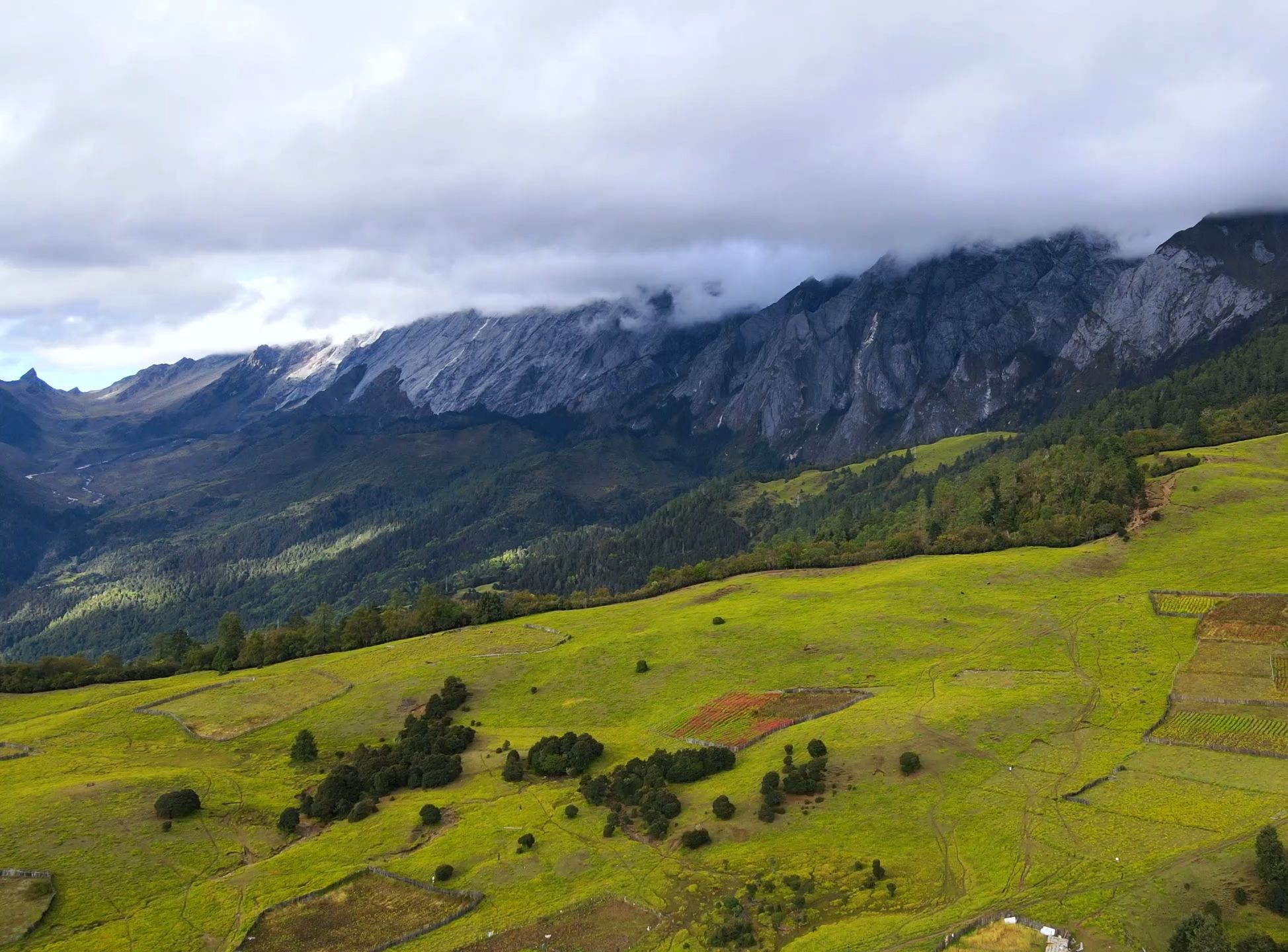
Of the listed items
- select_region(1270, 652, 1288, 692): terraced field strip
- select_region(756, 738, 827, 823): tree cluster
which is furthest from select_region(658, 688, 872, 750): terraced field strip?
select_region(1270, 652, 1288, 692): terraced field strip

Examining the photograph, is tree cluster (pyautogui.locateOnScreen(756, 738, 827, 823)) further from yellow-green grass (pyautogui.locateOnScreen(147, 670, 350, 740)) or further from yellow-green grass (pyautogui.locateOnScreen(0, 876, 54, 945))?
yellow-green grass (pyautogui.locateOnScreen(147, 670, 350, 740))

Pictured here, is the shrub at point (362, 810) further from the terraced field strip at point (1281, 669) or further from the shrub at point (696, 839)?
the terraced field strip at point (1281, 669)

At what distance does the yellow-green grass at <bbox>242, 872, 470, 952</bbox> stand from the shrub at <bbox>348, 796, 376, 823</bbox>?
15642 mm

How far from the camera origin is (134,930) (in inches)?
2729

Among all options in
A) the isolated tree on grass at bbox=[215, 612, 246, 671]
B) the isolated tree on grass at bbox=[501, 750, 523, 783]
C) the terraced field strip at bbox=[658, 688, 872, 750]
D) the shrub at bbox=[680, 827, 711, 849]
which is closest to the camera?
the shrub at bbox=[680, 827, 711, 849]

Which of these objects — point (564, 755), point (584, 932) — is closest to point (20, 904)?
point (584, 932)

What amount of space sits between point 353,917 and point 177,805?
3003cm

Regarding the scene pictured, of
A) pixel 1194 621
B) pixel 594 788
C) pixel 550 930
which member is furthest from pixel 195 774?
pixel 1194 621

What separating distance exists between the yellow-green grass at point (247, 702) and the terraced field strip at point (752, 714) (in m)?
59.5

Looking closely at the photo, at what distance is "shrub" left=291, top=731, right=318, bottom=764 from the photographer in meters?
109

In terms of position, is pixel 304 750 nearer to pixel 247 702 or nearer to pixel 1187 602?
pixel 247 702

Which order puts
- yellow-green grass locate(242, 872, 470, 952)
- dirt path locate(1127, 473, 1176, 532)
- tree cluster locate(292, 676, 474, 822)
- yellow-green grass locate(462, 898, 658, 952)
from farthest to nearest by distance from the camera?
dirt path locate(1127, 473, 1176, 532) < tree cluster locate(292, 676, 474, 822) < yellow-green grass locate(242, 872, 470, 952) < yellow-green grass locate(462, 898, 658, 952)

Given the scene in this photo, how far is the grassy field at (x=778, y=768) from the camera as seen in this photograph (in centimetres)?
6488

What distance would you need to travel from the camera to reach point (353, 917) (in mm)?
71000
